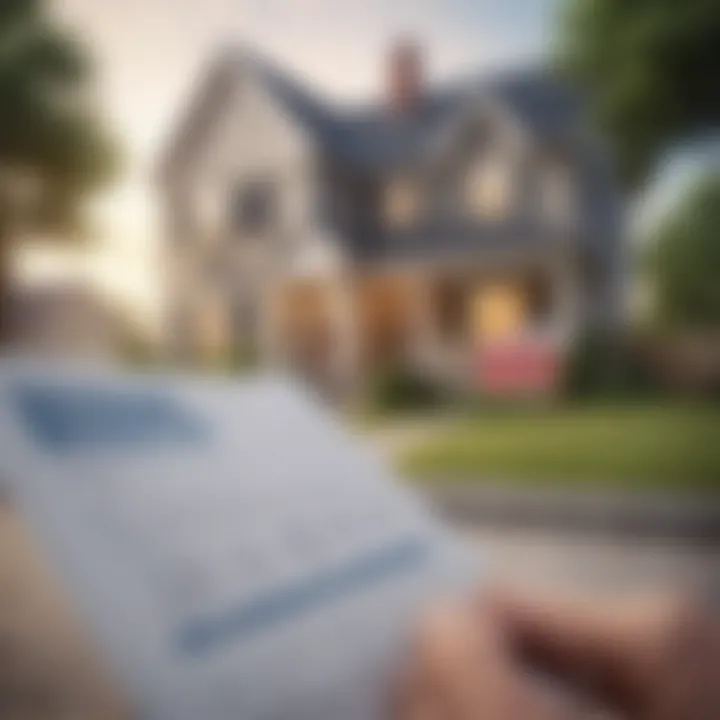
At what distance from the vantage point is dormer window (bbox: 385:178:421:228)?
59 cm

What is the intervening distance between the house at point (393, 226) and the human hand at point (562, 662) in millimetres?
223

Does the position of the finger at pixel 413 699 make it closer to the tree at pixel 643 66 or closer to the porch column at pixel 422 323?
the porch column at pixel 422 323

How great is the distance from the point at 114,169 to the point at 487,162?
0.24 m

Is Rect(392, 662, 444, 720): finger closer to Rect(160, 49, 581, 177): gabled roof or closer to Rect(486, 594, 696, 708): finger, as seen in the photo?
Rect(486, 594, 696, 708): finger

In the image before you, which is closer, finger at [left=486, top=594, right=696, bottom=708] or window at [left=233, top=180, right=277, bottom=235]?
finger at [left=486, top=594, right=696, bottom=708]

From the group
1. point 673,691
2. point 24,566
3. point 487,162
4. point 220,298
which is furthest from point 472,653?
point 487,162

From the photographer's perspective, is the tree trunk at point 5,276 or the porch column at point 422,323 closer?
the tree trunk at point 5,276

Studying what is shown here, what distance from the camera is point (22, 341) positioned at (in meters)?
0.43

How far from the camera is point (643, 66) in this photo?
0.60 m

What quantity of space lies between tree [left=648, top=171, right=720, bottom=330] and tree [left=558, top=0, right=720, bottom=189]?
37mm

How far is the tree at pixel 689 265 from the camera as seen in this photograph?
0.57 meters

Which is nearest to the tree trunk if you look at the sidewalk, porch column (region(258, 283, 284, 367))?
porch column (region(258, 283, 284, 367))

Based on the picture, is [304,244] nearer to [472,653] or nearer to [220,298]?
[220,298]

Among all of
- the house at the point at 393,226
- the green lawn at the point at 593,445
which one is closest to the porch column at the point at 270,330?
the house at the point at 393,226
